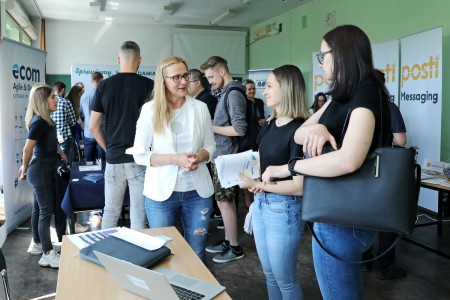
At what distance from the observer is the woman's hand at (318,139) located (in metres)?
1.27

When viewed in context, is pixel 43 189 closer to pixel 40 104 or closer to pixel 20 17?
pixel 40 104

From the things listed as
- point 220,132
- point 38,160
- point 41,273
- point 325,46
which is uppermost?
point 325,46

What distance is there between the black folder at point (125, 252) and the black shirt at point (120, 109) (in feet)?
4.02

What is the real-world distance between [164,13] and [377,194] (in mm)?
8182

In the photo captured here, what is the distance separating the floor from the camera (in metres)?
2.83

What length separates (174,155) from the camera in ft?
6.65

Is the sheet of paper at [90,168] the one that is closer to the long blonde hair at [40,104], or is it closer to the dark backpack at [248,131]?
the long blonde hair at [40,104]

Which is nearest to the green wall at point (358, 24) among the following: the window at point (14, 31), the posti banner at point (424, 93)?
the posti banner at point (424, 93)

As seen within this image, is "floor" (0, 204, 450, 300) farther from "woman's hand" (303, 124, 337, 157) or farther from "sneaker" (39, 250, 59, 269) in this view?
"woman's hand" (303, 124, 337, 157)

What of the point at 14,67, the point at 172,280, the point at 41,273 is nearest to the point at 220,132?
the point at 41,273

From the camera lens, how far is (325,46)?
4.41 ft

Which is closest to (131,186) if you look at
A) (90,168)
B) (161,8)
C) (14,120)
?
(90,168)

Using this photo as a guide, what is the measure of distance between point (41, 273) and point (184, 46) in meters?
7.76

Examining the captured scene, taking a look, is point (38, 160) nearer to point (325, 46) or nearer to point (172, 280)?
point (172, 280)
